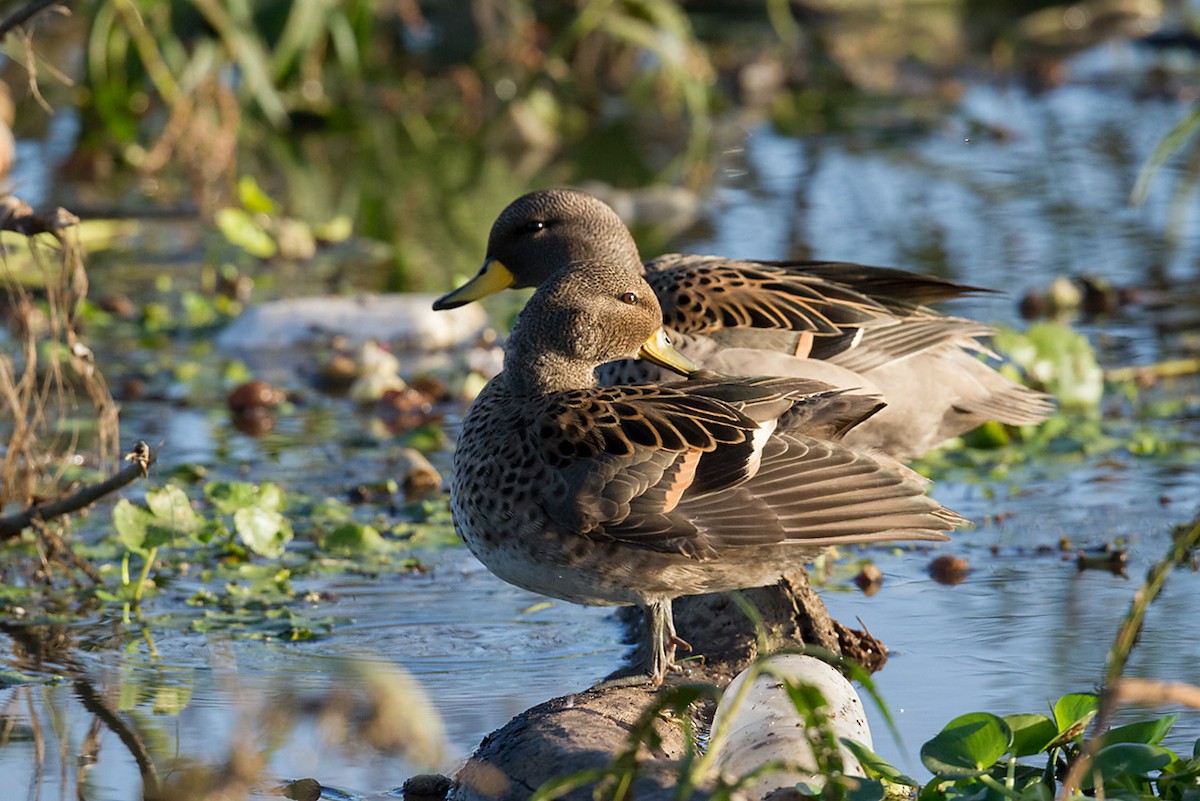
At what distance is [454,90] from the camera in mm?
13000

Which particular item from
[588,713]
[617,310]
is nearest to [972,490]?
[617,310]

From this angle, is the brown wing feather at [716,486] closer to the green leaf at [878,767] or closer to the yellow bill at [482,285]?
the green leaf at [878,767]

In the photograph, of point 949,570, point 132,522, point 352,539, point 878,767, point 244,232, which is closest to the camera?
point 878,767

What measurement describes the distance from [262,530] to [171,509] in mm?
318

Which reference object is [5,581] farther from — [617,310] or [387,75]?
[387,75]

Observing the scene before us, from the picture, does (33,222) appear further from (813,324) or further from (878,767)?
(878,767)

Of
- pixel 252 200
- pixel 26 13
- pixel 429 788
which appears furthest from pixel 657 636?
pixel 252 200

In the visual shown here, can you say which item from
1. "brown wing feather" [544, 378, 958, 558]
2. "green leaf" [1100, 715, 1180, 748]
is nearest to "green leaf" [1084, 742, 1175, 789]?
"green leaf" [1100, 715, 1180, 748]

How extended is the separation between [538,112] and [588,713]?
8.50 meters

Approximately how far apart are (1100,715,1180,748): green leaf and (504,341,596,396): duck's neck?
5.08 feet

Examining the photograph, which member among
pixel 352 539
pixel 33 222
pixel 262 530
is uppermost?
pixel 33 222

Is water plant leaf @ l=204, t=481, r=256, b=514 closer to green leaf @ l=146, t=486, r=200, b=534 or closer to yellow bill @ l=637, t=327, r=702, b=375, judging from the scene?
green leaf @ l=146, t=486, r=200, b=534

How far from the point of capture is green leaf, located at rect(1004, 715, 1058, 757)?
3.58 metres

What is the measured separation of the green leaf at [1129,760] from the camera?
3373mm
